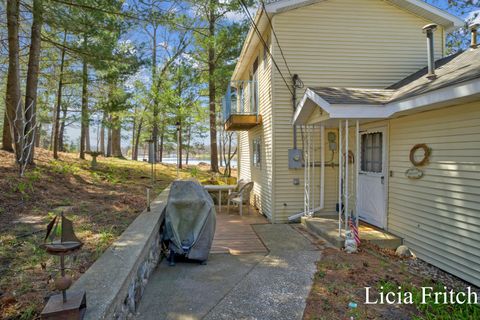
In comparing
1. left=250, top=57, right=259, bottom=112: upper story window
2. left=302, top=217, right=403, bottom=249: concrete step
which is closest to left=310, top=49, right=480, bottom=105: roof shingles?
left=302, top=217, right=403, bottom=249: concrete step

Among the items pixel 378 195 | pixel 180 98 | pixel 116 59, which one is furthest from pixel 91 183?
pixel 180 98

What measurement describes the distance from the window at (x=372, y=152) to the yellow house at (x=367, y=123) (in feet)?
0.07

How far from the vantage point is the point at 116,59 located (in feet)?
26.5

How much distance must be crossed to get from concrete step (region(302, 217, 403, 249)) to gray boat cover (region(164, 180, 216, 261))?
7.04 feet

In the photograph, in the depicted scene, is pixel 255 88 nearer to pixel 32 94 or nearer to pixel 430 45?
pixel 430 45

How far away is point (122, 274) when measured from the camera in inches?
100

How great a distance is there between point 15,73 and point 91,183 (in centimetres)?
314

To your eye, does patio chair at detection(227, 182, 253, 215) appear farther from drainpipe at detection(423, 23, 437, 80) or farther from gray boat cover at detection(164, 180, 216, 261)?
drainpipe at detection(423, 23, 437, 80)

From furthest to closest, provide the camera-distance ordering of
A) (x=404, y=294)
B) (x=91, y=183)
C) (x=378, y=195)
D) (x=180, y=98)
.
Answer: (x=180, y=98), (x=91, y=183), (x=378, y=195), (x=404, y=294)

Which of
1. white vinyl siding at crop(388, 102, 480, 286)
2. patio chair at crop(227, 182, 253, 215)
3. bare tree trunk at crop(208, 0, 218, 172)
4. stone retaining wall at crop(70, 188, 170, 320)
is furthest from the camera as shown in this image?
bare tree trunk at crop(208, 0, 218, 172)

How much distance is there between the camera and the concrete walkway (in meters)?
2.99

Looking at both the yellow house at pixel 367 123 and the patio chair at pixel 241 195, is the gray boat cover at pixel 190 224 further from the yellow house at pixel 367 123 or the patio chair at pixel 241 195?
the patio chair at pixel 241 195

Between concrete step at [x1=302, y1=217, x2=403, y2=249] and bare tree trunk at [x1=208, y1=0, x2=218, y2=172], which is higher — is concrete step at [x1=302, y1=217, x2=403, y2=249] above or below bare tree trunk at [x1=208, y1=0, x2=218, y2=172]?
below

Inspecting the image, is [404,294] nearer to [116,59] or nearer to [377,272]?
[377,272]
